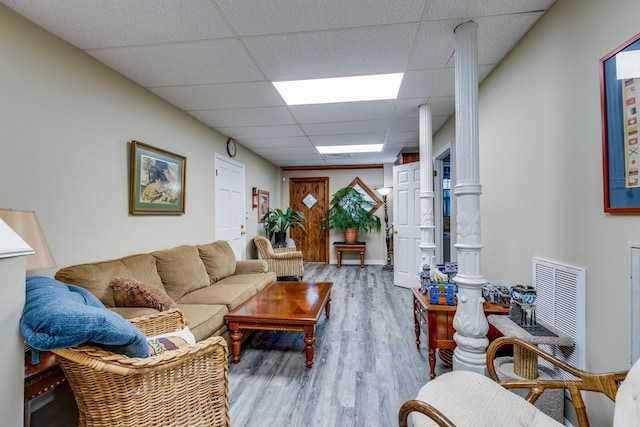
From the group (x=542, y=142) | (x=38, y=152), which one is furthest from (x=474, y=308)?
(x=38, y=152)

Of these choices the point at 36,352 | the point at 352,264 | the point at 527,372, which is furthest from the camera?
the point at 352,264

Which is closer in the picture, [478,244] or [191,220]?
[478,244]

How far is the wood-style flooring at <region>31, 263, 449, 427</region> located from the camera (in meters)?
1.64

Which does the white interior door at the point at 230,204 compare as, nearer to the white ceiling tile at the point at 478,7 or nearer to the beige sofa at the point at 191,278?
the beige sofa at the point at 191,278

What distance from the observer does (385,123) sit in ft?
12.0

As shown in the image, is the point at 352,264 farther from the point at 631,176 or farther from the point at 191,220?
the point at 631,176

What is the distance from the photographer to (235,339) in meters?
2.28

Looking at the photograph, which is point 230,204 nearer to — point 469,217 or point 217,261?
point 217,261

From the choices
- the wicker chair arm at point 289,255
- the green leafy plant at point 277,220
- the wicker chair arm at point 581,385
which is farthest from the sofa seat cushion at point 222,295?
the green leafy plant at point 277,220

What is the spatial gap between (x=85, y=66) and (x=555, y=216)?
3.29m

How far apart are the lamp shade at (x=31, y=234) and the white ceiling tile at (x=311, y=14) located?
1489 millimetres

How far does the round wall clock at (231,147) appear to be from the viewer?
4.34m

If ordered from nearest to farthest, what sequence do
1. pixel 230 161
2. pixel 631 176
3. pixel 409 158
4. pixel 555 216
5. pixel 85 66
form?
pixel 631 176 < pixel 555 216 < pixel 85 66 < pixel 230 161 < pixel 409 158

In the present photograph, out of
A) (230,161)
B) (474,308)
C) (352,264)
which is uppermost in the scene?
(230,161)
